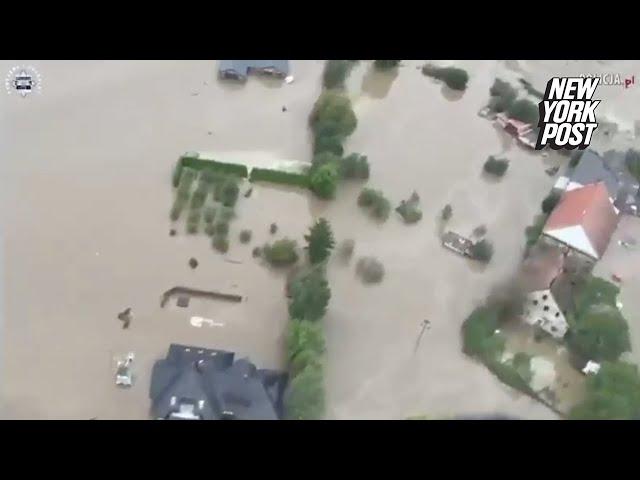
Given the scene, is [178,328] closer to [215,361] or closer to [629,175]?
[215,361]

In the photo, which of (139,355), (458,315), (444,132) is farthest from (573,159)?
(139,355)

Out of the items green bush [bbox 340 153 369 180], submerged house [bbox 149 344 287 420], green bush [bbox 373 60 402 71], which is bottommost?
submerged house [bbox 149 344 287 420]

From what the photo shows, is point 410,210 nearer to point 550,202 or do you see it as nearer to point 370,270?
point 370,270

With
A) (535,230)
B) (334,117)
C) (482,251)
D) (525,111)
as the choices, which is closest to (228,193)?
(334,117)

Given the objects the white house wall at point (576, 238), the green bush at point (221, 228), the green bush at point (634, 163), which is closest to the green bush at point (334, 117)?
the green bush at point (221, 228)

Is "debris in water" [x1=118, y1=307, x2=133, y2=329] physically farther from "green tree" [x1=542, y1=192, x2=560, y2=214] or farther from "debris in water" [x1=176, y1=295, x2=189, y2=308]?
"green tree" [x1=542, y1=192, x2=560, y2=214]

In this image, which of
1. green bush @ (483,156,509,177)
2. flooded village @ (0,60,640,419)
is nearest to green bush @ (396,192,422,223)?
flooded village @ (0,60,640,419)
